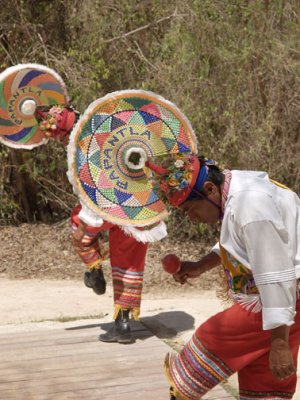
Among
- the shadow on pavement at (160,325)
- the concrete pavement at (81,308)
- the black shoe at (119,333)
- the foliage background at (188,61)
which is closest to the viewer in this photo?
the black shoe at (119,333)

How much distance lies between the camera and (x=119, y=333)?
5016 mm

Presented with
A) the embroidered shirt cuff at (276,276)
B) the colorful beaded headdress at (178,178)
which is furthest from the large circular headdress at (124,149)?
the embroidered shirt cuff at (276,276)

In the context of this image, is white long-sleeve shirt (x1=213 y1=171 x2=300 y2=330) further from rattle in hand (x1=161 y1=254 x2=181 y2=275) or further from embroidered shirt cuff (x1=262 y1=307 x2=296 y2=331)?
rattle in hand (x1=161 y1=254 x2=181 y2=275)

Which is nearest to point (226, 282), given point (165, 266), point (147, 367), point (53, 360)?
point (165, 266)

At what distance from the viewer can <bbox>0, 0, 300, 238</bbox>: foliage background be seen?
777 centimetres

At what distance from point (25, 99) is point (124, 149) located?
1241 millimetres

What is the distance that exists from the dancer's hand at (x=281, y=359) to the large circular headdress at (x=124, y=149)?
5.99 ft

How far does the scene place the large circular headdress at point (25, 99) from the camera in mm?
5445

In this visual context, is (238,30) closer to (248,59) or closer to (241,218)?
(248,59)

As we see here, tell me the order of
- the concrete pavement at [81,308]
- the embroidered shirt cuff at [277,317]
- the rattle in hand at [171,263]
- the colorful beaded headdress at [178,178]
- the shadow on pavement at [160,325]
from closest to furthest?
the embroidered shirt cuff at [277,317], the colorful beaded headdress at [178,178], the rattle in hand at [171,263], the shadow on pavement at [160,325], the concrete pavement at [81,308]

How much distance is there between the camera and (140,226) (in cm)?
470

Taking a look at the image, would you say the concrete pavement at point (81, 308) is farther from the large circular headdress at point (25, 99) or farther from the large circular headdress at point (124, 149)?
the large circular headdress at point (25, 99)

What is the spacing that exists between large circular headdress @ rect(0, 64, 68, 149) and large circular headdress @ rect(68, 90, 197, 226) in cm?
88

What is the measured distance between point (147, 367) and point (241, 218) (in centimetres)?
206
